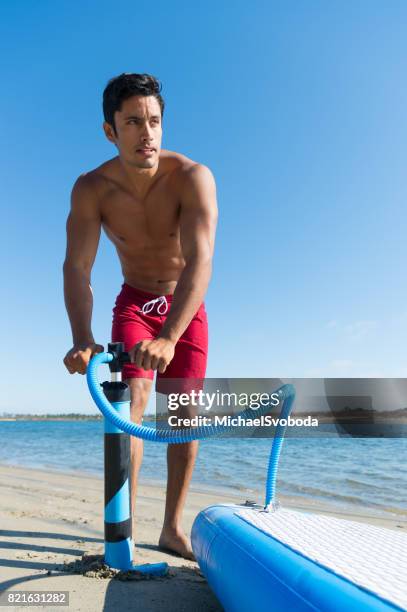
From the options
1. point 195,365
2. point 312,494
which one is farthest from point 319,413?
point 195,365

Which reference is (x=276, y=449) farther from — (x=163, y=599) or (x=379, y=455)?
(x=379, y=455)

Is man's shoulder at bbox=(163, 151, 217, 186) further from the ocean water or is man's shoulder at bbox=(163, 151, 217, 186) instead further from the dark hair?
the ocean water

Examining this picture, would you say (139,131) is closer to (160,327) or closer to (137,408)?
(160,327)

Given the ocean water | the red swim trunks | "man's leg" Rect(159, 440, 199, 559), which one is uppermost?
the red swim trunks

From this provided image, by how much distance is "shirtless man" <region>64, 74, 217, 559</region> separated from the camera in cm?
192

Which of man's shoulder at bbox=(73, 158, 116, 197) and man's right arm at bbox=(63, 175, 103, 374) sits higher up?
man's shoulder at bbox=(73, 158, 116, 197)

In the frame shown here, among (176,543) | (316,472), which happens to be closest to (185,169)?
(176,543)

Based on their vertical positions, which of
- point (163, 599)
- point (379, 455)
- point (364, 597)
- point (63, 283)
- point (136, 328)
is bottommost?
point (379, 455)

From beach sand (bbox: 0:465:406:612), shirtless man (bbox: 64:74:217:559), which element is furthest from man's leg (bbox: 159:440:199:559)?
beach sand (bbox: 0:465:406:612)

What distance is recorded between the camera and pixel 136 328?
2.47m

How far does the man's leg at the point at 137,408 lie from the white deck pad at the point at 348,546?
0.62 metres

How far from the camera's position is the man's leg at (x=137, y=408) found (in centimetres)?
218

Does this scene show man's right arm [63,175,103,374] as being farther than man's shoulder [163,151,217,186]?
No

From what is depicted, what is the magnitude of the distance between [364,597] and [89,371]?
101 centimetres
